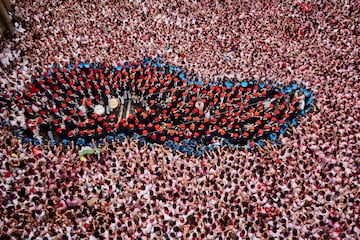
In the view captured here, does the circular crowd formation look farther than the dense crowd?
Yes

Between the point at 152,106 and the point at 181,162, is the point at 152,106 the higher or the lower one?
the higher one

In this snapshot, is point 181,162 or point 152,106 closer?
point 181,162

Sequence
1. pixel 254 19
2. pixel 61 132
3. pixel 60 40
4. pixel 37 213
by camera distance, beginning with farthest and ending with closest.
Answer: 1. pixel 254 19
2. pixel 60 40
3. pixel 61 132
4. pixel 37 213

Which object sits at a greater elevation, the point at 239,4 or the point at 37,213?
the point at 239,4

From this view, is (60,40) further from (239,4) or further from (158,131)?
(239,4)

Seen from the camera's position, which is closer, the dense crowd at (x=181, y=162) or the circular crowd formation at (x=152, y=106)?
the dense crowd at (x=181, y=162)

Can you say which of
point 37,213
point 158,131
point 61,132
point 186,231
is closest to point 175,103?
point 158,131

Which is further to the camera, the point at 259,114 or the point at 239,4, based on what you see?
the point at 239,4

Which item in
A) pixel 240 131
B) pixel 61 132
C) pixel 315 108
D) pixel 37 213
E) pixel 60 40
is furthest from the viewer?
pixel 60 40
